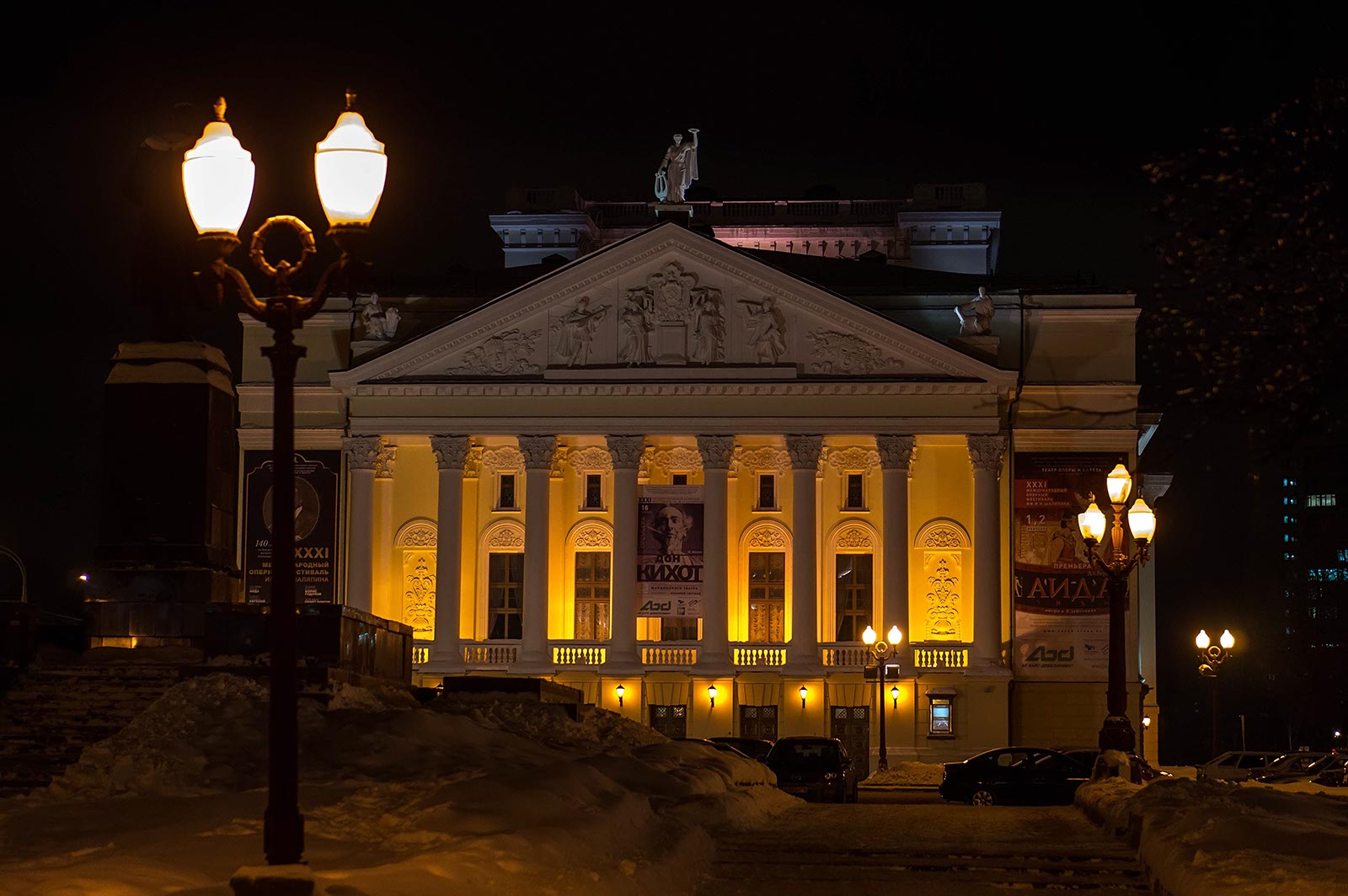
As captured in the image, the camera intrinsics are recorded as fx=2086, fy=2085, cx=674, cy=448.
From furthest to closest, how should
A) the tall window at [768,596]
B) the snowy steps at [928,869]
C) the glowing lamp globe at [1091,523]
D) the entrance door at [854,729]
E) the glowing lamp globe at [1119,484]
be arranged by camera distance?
the tall window at [768,596]
the entrance door at [854,729]
the glowing lamp globe at [1091,523]
the glowing lamp globe at [1119,484]
the snowy steps at [928,869]

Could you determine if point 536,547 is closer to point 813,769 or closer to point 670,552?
point 670,552

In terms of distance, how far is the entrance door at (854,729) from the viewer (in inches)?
2657

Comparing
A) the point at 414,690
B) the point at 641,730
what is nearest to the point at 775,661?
the point at 641,730

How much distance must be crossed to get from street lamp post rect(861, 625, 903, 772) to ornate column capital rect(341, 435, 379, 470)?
17.7 m

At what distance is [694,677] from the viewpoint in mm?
68875

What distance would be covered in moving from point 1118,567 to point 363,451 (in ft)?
137

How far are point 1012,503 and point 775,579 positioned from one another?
28.6 feet

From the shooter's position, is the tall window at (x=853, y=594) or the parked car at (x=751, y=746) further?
the tall window at (x=853, y=594)

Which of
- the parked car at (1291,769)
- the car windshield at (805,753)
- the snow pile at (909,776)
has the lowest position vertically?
the snow pile at (909,776)

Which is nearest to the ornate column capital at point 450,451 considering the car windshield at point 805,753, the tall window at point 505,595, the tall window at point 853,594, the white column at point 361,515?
the white column at point 361,515

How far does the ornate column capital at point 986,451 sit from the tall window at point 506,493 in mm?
16200

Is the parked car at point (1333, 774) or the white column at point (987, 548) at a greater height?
the white column at point (987, 548)

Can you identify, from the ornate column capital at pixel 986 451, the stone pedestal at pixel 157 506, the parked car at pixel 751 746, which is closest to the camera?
the stone pedestal at pixel 157 506

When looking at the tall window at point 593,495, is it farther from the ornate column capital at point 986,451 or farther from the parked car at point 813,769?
the parked car at point 813,769
